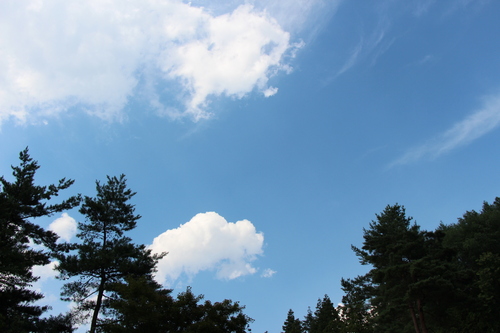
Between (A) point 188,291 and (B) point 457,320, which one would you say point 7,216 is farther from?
(B) point 457,320

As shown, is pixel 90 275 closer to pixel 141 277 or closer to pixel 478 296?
pixel 141 277

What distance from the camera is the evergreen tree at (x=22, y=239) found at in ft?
61.5

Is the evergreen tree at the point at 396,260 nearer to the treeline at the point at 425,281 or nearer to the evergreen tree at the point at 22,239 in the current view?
the treeline at the point at 425,281

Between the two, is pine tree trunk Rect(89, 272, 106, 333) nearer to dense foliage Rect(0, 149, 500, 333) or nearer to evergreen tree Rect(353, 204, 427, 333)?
dense foliage Rect(0, 149, 500, 333)

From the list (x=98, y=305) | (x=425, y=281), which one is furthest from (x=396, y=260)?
(x=98, y=305)

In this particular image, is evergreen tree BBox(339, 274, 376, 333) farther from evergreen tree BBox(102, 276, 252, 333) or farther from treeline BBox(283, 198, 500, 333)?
evergreen tree BBox(102, 276, 252, 333)

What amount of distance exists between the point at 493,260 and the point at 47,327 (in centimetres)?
3608

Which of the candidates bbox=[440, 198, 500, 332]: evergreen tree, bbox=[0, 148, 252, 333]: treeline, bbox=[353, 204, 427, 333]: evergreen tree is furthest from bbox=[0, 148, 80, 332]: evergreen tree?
bbox=[440, 198, 500, 332]: evergreen tree

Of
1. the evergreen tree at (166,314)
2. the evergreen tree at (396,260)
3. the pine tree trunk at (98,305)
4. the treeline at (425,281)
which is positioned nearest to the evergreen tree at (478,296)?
the treeline at (425,281)

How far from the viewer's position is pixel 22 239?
796 inches

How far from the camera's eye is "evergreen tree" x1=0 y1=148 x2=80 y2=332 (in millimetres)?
18734

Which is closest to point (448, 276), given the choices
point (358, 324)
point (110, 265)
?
point (358, 324)

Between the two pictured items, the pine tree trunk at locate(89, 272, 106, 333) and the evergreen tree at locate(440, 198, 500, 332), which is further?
the evergreen tree at locate(440, 198, 500, 332)

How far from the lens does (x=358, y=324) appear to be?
32.4 m
